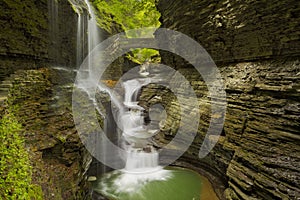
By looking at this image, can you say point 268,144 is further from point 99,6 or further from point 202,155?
point 99,6

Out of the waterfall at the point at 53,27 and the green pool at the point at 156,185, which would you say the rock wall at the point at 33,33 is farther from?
the green pool at the point at 156,185

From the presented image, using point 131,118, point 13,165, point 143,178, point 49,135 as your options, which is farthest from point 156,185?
point 131,118

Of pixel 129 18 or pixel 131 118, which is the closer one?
pixel 131 118

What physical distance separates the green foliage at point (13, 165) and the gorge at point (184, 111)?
0.02 meters

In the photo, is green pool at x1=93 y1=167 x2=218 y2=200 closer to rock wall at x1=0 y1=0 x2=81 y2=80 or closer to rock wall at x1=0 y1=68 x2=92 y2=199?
rock wall at x1=0 y1=68 x2=92 y2=199

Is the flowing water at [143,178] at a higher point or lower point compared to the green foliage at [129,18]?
lower

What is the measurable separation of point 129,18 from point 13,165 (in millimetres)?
21936

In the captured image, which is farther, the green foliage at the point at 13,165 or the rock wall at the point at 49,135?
the rock wall at the point at 49,135

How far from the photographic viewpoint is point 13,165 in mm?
3584

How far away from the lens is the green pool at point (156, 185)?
675 centimetres

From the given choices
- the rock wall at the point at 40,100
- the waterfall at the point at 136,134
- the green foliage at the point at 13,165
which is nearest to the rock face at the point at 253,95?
the waterfall at the point at 136,134

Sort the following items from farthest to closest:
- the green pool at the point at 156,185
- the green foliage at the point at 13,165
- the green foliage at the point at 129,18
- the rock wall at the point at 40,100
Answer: the green foliage at the point at 129,18 → the green pool at the point at 156,185 → the rock wall at the point at 40,100 → the green foliage at the point at 13,165

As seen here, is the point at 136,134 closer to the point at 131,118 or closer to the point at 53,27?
the point at 131,118

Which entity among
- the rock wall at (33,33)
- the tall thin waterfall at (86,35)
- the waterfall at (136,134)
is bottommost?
the waterfall at (136,134)
